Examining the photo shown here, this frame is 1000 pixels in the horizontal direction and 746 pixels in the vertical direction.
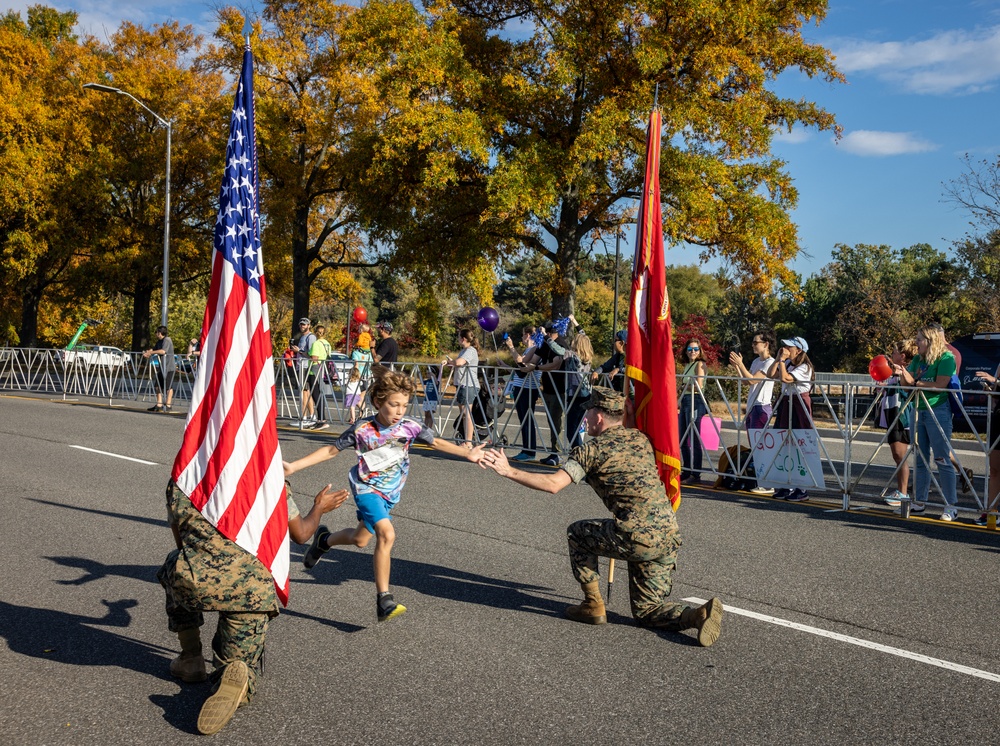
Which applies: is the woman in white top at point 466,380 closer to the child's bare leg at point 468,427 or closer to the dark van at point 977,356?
the child's bare leg at point 468,427

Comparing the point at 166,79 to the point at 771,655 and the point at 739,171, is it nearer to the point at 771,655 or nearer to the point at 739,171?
the point at 739,171

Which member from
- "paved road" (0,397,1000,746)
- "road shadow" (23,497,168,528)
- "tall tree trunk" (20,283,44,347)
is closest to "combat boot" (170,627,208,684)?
"paved road" (0,397,1000,746)

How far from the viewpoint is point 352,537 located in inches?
223

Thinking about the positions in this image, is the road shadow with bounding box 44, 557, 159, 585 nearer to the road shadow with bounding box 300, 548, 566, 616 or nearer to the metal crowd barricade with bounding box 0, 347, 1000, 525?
the road shadow with bounding box 300, 548, 566, 616

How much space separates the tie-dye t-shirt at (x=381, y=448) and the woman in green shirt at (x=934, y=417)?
18.9ft

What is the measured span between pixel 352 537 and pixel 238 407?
5.05 feet

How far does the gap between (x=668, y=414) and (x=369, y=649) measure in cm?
253

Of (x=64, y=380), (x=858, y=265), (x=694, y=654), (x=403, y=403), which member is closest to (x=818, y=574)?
(x=694, y=654)

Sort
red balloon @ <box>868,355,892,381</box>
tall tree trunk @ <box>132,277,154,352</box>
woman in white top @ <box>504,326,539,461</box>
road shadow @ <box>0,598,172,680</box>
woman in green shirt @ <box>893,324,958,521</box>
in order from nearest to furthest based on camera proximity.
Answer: road shadow @ <box>0,598,172,680</box>, woman in green shirt @ <box>893,324,958,521</box>, red balloon @ <box>868,355,892,381</box>, woman in white top @ <box>504,326,539,461</box>, tall tree trunk @ <box>132,277,154,352</box>

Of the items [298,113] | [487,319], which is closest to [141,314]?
[298,113]

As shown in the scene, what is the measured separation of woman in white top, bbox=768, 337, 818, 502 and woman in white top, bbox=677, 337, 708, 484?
95 centimetres

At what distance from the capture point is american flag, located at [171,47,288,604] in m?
4.25

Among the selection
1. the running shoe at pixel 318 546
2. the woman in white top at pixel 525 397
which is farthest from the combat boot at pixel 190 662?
the woman in white top at pixel 525 397

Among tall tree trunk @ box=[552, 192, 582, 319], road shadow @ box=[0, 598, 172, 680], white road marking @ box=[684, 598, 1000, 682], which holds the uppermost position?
tall tree trunk @ box=[552, 192, 582, 319]
